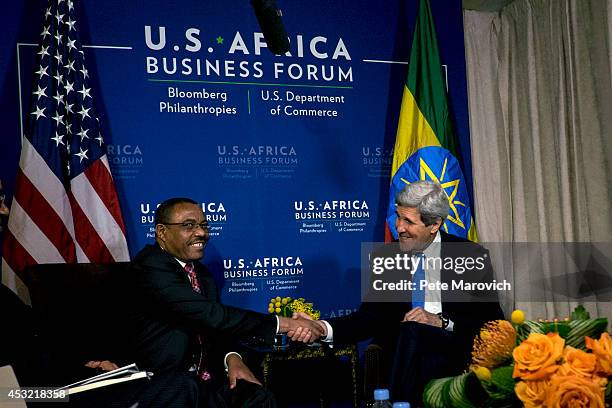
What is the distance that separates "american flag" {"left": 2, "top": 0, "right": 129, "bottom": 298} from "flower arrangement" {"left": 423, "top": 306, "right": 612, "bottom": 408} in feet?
8.70

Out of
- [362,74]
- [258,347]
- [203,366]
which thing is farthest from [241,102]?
[203,366]

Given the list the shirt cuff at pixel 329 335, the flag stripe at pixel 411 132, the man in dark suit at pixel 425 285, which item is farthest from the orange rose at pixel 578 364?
the flag stripe at pixel 411 132

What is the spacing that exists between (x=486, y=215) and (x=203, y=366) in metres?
2.79

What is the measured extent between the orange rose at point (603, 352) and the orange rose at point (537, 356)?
2.3 inches

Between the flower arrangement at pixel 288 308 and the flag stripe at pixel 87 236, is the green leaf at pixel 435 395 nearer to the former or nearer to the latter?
the flower arrangement at pixel 288 308

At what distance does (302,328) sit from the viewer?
324cm

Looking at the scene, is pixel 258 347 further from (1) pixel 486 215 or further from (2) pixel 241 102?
(1) pixel 486 215

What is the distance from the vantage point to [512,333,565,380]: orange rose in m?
1.14

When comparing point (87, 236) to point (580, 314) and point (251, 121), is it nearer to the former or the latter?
point (251, 121)

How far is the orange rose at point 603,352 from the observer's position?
113 cm

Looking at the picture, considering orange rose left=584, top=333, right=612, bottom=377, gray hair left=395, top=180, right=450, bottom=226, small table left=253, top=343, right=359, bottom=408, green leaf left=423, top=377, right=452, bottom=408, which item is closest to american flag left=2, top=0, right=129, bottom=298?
small table left=253, top=343, right=359, bottom=408

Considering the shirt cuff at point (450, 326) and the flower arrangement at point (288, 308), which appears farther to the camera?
the flower arrangement at point (288, 308)

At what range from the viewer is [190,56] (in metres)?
4.10

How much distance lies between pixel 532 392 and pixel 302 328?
215 cm
